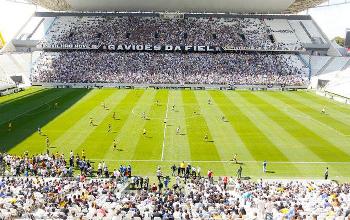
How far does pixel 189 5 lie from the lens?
326ft

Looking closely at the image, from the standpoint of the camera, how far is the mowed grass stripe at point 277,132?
3516cm

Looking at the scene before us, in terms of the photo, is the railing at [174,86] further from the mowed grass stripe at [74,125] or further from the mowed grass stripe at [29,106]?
the mowed grass stripe at [74,125]

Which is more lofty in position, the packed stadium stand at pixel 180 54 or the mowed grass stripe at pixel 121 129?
the packed stadium stand at pixel 180 54

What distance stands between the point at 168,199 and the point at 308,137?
23743mm

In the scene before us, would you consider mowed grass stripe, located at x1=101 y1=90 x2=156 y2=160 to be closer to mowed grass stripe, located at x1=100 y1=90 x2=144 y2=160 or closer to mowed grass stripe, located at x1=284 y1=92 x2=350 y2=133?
mowed grass stripe, located at x1=100 y1=90 x2=144 y2=160

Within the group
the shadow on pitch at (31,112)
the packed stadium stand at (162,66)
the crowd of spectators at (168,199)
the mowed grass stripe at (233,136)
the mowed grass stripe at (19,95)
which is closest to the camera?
the crowd of spectators at (168,199)

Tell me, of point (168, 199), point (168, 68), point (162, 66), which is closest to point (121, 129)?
point (168, 199)

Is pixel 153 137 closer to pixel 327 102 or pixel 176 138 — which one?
pixel 176 138

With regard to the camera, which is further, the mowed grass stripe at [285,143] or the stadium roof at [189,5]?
the stadium roof at [189,5]

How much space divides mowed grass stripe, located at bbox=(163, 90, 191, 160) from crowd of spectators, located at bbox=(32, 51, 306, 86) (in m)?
28.4

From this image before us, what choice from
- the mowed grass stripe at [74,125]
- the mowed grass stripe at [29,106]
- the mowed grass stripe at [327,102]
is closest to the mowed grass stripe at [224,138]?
the mowed grass stripe at [74,125]

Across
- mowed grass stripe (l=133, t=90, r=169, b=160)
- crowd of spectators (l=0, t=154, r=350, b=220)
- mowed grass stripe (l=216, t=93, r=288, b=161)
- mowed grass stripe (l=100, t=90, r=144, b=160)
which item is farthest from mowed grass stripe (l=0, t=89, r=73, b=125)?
mowed grass stripe (l=216, t=93, r=288, b=161)

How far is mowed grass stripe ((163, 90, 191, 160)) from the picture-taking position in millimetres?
35219

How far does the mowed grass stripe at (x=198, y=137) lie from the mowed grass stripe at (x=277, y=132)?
5.89 m
